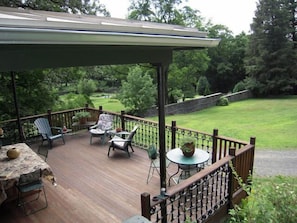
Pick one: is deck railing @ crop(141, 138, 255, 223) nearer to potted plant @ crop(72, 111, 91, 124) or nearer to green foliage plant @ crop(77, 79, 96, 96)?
potted plant @ crop(72, 111, 91, 124)

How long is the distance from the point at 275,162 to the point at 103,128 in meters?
5.30

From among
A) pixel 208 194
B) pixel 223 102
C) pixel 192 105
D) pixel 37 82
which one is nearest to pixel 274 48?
pixel 223 102

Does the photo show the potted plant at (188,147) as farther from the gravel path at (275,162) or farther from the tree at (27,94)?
the tree at (27,94)

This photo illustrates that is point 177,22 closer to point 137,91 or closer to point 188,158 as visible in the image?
point 137,91

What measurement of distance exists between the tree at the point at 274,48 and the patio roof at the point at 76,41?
71.2ft

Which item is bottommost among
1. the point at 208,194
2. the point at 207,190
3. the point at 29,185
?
the point at 208,194

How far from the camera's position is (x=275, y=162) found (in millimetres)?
7348

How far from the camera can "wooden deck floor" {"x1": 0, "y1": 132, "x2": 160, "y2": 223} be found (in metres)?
3.78

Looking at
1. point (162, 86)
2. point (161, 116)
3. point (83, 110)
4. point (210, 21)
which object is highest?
point (210, 21)

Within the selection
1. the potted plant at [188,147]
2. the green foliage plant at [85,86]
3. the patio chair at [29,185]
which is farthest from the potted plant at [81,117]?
the green foliage plant at [85,86]

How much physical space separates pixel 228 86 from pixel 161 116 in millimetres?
26818

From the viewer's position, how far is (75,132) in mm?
8227

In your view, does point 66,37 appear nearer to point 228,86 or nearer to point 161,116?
point 161,116

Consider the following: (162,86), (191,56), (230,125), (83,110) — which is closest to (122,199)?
(162,86)
